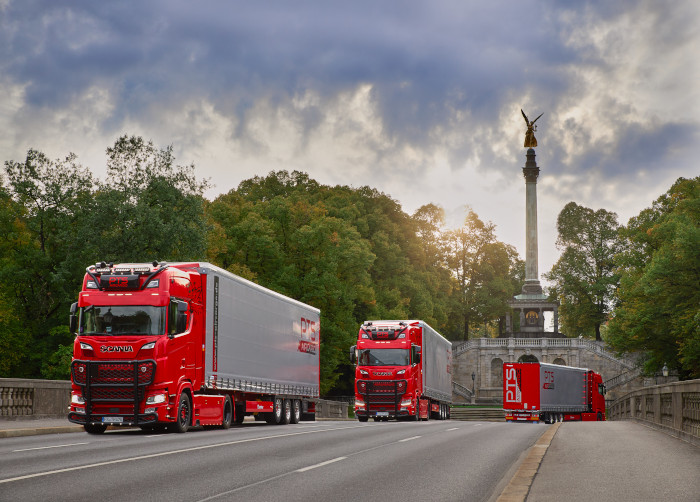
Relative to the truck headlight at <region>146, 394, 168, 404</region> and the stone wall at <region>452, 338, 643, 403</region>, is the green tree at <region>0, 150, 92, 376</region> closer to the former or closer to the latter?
the truck headlight at <region>146, 394, 168, 404</region>

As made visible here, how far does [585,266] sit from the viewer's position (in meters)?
92.4

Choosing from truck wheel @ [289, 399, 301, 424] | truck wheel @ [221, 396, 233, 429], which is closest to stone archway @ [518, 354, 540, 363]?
truck wheel @ [289, 399, 301, 424]

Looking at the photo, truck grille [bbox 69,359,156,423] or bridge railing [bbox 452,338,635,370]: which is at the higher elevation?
bridge railing [bbox 452,338,635,370]

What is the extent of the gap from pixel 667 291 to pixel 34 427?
36706mm

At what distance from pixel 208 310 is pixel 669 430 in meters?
11.8

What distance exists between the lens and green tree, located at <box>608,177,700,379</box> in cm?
4659

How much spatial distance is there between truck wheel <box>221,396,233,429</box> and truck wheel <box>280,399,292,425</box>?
5045 mm

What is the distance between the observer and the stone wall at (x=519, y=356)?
82.9 m

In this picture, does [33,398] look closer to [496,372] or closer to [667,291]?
[667,291]

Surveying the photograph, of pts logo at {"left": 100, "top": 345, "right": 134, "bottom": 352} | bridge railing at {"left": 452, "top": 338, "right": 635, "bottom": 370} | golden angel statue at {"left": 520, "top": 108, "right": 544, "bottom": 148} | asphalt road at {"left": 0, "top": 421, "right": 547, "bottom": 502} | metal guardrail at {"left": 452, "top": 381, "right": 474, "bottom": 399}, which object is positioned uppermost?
golden angel statue at {"left": 520, "top": 108, "right": 544, "bottom": 148}

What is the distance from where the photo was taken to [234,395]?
25.6 m

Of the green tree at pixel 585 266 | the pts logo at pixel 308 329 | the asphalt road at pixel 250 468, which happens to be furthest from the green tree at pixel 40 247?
the green tree at pixel 585 266

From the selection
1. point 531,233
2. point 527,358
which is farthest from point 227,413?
point 527,358

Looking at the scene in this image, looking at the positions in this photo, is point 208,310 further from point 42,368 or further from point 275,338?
point 42,368
